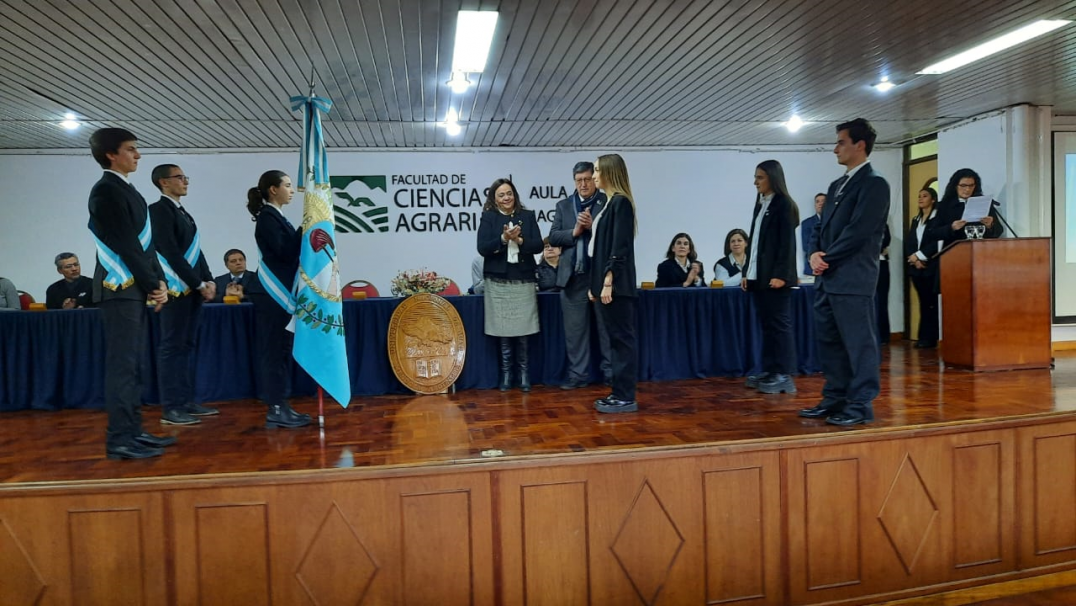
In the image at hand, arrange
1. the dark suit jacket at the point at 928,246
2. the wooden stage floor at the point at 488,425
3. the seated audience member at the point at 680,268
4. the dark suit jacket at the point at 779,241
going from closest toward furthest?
the wooden stage floor at the point at 488,425 → the dark suit jacket at the point at 779,241 → the seated audience member at the point at 680,268 → the dark suit jacket at the point at 928,246

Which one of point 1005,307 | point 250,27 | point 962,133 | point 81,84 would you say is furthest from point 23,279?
point 962,133

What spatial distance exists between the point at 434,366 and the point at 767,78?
A: 379 centimetres

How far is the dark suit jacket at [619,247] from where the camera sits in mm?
3529

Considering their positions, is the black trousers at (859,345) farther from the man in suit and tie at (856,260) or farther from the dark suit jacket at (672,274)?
the dark suit jacket at (672,274)

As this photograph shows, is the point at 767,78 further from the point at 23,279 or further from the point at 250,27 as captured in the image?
the point at 23,279

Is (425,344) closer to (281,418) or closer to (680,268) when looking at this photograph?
(281,418)

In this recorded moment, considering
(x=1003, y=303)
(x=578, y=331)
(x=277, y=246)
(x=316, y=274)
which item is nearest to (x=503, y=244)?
(x=578, y=331)

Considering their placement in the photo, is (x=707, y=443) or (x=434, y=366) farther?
(x=434, y=366)

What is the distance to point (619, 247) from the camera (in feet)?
11.6

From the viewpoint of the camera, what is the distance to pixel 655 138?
26.1 feet

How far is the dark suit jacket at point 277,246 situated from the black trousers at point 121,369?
28.2 inches

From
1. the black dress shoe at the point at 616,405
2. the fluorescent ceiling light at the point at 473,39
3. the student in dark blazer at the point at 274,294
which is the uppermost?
the fluorescent ceiling light at the point at 473,39

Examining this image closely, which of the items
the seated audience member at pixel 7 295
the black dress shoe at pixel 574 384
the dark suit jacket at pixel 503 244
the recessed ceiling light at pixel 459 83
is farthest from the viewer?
the seated audience member at pixel 7 295

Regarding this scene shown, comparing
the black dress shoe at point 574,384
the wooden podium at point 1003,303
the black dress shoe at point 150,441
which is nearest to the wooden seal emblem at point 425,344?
the black dress shoe at point 574,384
